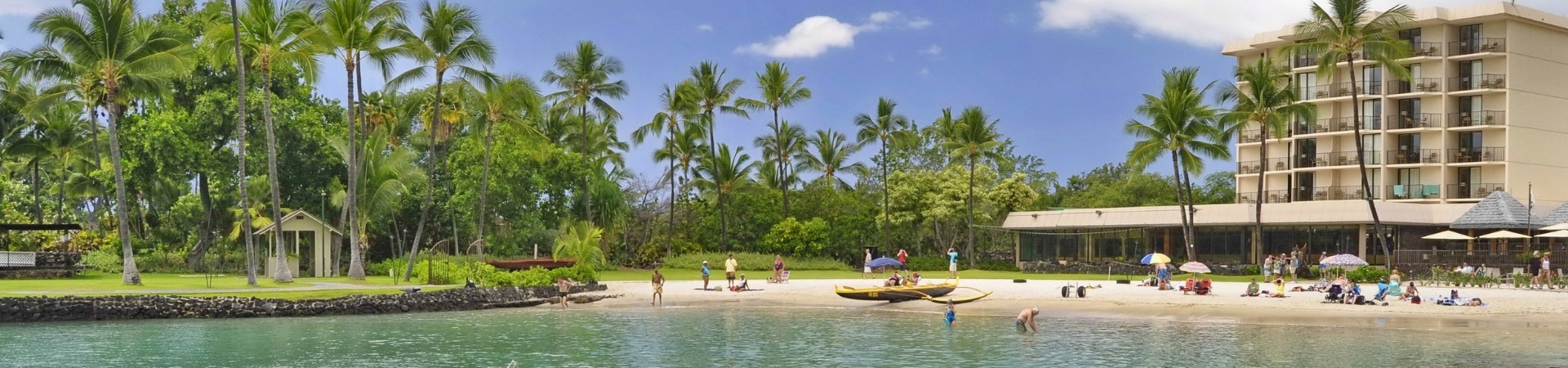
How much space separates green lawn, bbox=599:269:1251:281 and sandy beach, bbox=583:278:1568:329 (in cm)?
733

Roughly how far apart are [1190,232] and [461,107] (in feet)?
111

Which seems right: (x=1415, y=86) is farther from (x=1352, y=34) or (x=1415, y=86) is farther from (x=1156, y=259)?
(x=1156, y=259)

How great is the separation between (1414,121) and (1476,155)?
11.2 ft

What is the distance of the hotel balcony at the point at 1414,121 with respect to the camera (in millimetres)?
67875

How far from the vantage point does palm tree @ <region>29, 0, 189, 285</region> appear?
123 ft

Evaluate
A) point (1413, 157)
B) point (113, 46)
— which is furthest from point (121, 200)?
point (1413, 157)

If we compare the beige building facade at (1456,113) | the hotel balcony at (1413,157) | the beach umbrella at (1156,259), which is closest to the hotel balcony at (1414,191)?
the beige building facade at (1456,113)

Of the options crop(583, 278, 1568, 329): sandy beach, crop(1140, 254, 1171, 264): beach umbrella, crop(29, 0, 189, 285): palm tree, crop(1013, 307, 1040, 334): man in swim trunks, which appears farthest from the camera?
crop(1140, 254, 1171, 264): beach umbrella

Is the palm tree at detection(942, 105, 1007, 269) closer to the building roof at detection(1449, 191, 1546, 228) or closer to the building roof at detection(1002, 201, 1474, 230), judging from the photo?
the building roof at detection(1002, 201, 1474, 230)

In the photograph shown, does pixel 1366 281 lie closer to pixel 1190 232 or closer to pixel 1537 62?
pixel 1190 232

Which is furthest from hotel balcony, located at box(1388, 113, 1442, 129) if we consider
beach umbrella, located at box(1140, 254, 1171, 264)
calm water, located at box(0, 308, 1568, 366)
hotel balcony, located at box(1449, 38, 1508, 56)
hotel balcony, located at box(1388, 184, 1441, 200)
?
calm water, located at box(0, 308, 1568, 366)

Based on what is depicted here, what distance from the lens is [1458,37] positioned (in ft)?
221

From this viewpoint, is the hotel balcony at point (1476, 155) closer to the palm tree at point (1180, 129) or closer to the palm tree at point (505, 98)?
the palm tree at point (1180, 129)

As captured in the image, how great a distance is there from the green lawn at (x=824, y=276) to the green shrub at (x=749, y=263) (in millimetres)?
887
